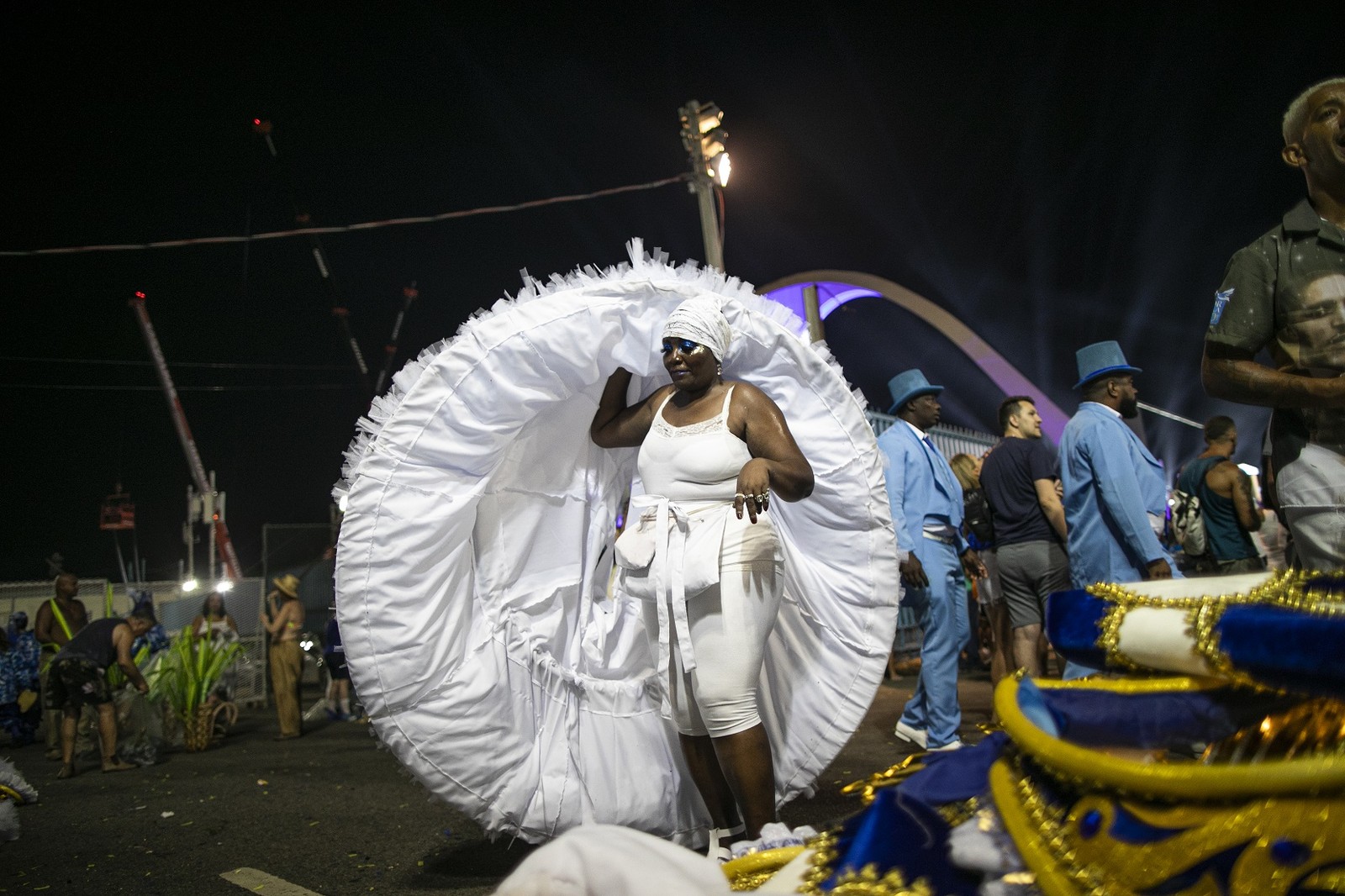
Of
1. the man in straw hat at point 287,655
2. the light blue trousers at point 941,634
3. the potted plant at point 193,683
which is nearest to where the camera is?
the light blue trousers at point 941,634

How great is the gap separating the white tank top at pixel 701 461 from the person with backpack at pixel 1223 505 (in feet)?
12.3

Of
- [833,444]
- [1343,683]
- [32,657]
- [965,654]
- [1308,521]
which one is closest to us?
[1343,683]

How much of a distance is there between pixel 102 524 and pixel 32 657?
20594mm

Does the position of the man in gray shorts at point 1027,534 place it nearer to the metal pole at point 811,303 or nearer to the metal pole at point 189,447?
the metal pole at point 811,303

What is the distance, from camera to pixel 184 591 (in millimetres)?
16484

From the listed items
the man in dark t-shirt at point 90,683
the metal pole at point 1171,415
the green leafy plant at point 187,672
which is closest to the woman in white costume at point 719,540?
the man in dark t-shirt at point 90,683

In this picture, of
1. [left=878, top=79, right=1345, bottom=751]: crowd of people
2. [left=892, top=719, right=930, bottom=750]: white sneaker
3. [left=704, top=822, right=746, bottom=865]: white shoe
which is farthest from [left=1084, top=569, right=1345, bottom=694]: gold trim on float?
[left=892, top=719, right=930, bottom=750]: white sneaker

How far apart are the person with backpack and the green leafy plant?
8726mm

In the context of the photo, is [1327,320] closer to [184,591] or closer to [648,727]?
[648,727]

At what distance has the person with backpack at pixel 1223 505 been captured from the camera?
5.46m

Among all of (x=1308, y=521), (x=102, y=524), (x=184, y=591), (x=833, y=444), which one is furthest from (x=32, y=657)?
(x=102, y=524)

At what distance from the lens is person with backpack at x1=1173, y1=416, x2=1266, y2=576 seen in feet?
17.9

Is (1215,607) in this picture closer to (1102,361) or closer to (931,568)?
(1102,361)

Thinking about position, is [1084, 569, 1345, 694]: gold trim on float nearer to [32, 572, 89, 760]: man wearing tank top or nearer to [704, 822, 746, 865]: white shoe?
[704, 822, 746, 865]: white shoe
